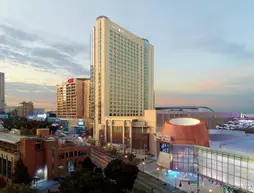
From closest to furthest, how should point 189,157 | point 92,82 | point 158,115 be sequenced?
point 189,157 < point 158,115 < point 92,82

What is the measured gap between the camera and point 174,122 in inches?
2554

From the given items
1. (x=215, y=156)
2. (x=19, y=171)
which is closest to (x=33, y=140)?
(x=19, y=171)

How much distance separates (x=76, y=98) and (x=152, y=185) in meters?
133

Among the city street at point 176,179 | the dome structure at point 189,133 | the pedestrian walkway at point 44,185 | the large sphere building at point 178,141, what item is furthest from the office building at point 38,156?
the dome structure at point 189,133

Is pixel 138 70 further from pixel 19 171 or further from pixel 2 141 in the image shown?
pixel 19 171

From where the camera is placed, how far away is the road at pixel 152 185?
46272 millimetres

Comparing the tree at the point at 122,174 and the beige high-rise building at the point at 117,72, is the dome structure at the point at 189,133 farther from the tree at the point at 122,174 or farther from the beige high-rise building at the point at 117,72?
the beige high-rise building at the point at 117,72

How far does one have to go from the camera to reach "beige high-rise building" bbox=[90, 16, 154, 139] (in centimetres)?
11544

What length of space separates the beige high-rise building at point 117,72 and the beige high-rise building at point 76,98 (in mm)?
44164

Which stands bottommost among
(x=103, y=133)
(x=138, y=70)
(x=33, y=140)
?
(x=103, y=133)

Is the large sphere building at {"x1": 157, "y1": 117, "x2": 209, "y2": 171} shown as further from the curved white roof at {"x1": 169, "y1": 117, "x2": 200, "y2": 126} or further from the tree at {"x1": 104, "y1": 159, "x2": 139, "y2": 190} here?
the tree at {"x1": 104, "y1": 159, "x2": 139, "y2": 190}

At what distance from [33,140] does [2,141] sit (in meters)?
13.5

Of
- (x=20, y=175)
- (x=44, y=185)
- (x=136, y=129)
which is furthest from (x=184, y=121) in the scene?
(x=20, y=175)

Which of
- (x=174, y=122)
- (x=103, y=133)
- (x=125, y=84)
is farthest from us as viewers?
(x=125, y=84)
